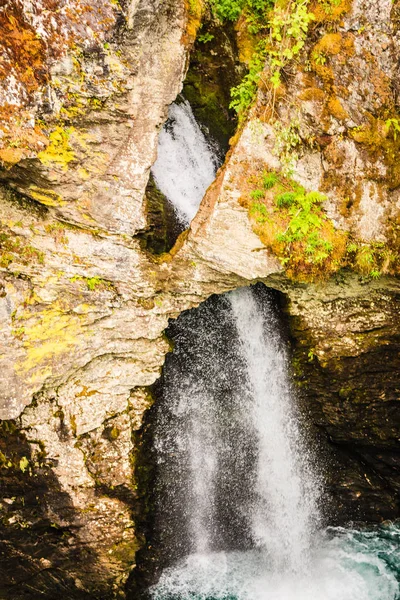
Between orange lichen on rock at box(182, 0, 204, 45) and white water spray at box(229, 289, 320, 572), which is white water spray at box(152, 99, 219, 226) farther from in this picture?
white water spray at box(229, 289, 320, 572)

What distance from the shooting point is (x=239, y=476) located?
24.8 feet

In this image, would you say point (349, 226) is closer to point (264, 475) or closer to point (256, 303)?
point (256, 303)

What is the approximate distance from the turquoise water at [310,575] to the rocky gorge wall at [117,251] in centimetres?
125

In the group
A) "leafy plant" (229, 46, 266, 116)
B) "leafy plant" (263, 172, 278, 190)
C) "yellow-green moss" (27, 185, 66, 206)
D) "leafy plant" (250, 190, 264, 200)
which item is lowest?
"yellow-green moss" (27, 185, 66, 206)

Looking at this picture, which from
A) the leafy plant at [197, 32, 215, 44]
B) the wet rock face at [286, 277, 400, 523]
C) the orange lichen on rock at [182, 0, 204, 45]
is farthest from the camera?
the wet rock face at [286, 277, 400, 523]

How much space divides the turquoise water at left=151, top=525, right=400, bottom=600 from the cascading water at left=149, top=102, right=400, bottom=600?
0.02 meters

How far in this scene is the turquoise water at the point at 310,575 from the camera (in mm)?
6996

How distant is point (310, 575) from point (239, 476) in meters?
2.05

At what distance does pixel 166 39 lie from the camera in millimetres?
4816

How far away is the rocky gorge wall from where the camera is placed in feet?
15.0

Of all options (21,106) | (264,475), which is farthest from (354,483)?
(21,106)

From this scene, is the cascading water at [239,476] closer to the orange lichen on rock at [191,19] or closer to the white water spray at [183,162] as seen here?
the white water spray at [183,162]

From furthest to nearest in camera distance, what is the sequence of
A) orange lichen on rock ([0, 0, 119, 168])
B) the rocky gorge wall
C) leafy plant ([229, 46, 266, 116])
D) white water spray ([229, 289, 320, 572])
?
white water spray ([229, 289, 320, 572]), leafy plant ([229, 46, 266, 116]), the rocky gorge wall, orange lichen on rock ([0, 0, 119, 168])

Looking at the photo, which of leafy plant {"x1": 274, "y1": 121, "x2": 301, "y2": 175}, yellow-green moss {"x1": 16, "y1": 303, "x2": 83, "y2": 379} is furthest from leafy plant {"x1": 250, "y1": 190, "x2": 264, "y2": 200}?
yellow-green moss {"x1": 16, "y1": 303, "x2": 83, "y2": 379}
